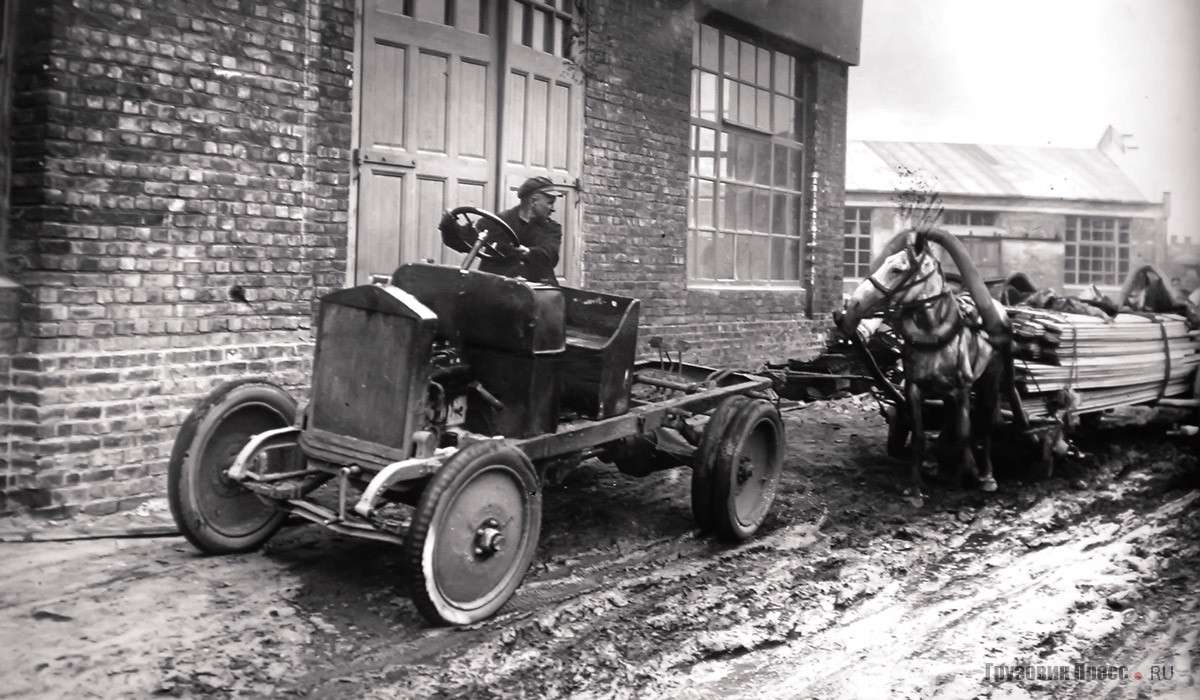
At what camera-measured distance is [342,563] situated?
4430 mm

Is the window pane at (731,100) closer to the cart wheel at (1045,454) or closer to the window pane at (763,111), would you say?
the window pane at (763,111)

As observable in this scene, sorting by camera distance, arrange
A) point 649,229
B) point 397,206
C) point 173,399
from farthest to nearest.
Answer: point 649,229, point 397,206, point 173,399

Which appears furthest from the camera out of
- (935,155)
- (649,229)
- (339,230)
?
(935,155)

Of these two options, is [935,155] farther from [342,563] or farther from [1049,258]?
[342,563]

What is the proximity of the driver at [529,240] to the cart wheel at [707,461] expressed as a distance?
4.11 ft

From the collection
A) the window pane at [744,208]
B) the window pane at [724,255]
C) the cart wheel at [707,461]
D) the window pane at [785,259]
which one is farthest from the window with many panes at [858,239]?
the cart wheel at [707,461]

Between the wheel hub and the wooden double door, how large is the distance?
2955 mm

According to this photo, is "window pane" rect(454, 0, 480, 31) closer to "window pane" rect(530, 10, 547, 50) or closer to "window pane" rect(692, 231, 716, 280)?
"window pane" rect(530, 10, 547, 50)

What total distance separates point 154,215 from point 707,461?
3206 mm

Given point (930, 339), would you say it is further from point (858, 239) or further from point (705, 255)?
point (858, 239)

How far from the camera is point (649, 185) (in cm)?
877

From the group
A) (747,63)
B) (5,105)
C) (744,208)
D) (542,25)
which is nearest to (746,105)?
(747,63)

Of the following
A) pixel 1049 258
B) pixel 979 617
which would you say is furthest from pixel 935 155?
pixel 979 617

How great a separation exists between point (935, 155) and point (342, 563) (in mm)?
15642
